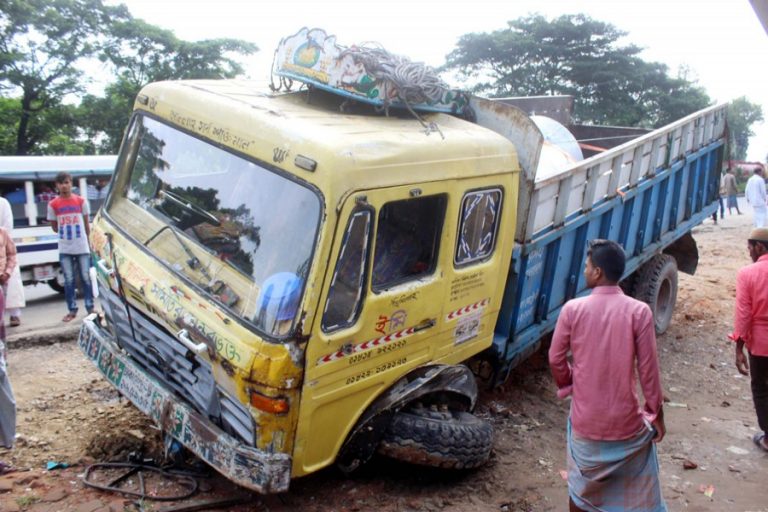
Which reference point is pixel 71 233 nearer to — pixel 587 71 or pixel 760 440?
pixel 760 440

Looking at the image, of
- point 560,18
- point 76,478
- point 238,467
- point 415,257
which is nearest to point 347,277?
point 415,257

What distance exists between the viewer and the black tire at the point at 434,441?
11.8 feet

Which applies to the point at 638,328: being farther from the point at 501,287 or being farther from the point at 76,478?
the point at 76,478

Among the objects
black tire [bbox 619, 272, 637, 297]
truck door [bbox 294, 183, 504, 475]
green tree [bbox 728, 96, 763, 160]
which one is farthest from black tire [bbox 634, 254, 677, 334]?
green tree [bbox 728, 96, 763, 160]

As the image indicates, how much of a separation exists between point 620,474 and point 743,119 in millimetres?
52275

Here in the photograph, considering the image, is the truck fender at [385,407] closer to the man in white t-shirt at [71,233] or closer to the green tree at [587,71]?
the man in white t-shirt at [71,233]

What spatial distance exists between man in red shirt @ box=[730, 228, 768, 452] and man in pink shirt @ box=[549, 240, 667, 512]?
175 centimetres

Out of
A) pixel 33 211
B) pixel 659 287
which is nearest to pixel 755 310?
pixel 659 287

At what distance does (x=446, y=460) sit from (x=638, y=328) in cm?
138

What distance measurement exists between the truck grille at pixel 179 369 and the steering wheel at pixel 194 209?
59 centimetres

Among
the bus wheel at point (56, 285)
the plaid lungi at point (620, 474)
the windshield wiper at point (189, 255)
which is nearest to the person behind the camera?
the plaid lungi at point (620, 474)

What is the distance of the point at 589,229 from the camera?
5273 mm

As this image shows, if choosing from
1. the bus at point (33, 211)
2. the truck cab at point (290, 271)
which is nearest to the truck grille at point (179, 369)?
the truck cab at point (290, 271)

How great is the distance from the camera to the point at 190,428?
3.25 meters
